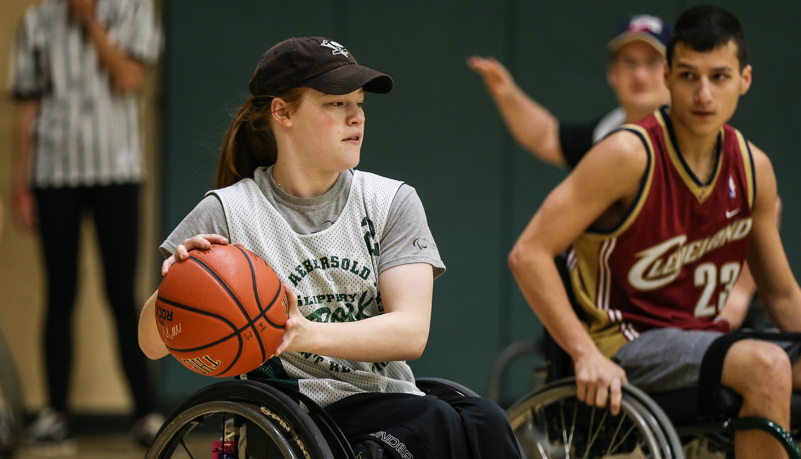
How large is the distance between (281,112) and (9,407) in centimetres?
227

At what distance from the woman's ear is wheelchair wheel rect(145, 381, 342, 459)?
59 centimetres

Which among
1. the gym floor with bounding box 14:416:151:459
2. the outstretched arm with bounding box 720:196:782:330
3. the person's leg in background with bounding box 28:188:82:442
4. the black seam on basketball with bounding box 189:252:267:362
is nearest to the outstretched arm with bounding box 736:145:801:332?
the outstretched arm with bounding box 720:196:782:330

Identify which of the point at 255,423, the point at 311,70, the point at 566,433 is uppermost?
the point at 311,70

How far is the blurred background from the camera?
5121 mm

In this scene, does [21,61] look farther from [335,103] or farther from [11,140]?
[335,103]

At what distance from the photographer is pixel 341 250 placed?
7.39 feet

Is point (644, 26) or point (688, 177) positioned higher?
point (644, 26)

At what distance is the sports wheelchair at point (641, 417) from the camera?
2.53 meters

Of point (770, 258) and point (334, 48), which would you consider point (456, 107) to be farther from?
point (334, 48)

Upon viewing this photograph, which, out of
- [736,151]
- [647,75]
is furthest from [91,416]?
[736,151]

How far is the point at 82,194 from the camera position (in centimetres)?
451

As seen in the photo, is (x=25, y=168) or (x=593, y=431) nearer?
(x=593, y=431)

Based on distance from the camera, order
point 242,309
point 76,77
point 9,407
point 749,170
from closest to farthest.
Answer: point 242,309 < point 749,170 < point 9,407 < point 76,77

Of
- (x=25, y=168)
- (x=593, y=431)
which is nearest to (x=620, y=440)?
(x=593, y=431)
